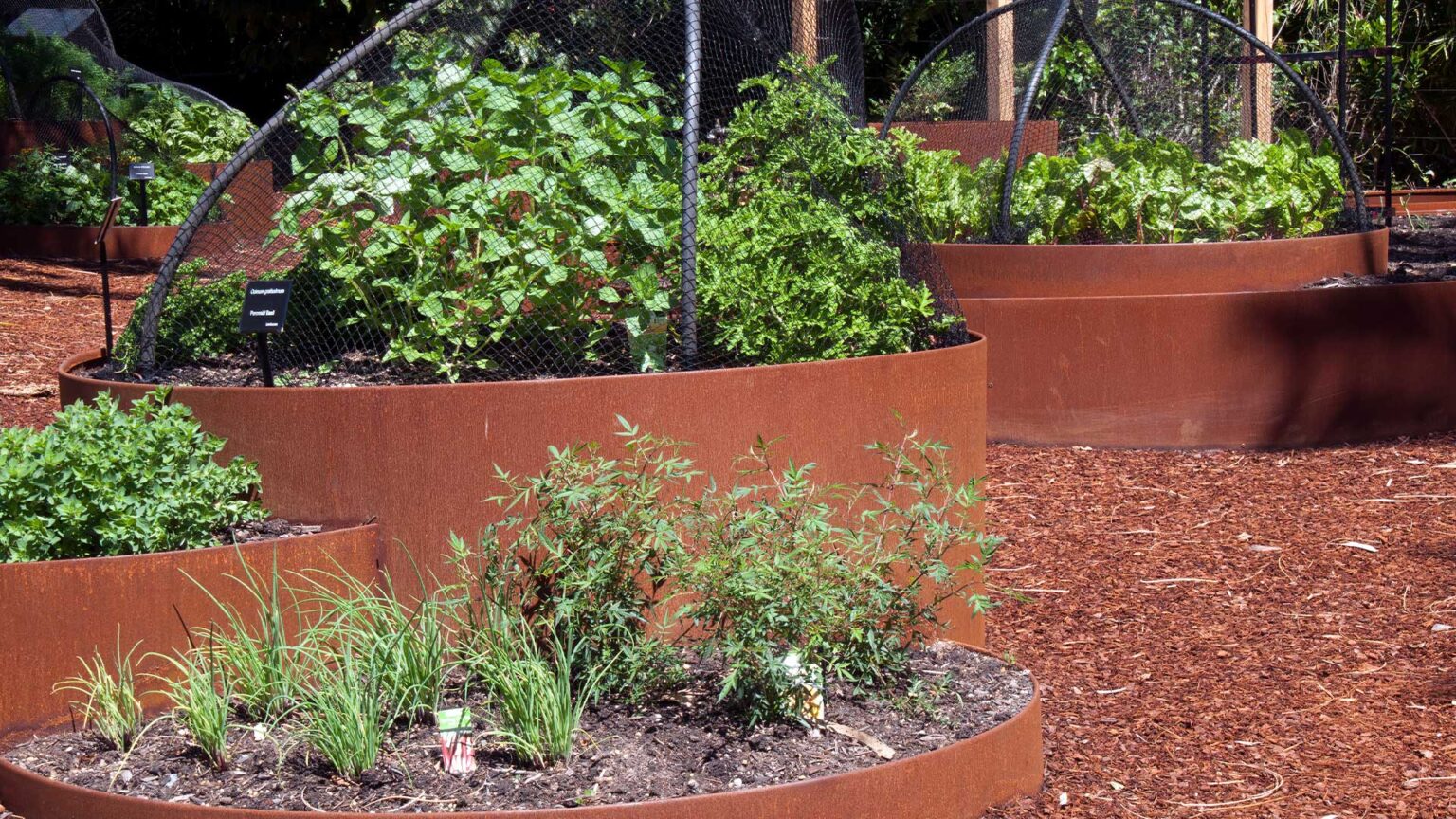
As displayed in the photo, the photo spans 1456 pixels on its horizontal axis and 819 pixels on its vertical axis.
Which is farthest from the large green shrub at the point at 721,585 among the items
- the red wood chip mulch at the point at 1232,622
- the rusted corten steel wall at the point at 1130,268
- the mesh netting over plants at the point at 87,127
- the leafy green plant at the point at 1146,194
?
the mesh netting over plants at the point at 87,127

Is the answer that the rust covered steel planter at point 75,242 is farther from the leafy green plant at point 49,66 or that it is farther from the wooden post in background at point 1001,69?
the wooden post in background at point 1001,69

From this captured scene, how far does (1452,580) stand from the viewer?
4875mm

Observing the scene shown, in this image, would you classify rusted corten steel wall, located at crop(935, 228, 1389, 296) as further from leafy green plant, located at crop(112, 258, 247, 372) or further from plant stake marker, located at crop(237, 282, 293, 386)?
plant stake marker, located at crop(237, 282, 293, 386)

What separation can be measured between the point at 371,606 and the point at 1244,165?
5986mm

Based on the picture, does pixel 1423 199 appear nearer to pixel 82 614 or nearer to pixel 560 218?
pixel 560 218

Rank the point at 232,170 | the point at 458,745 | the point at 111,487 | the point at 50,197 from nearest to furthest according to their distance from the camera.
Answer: the point at 458,745, the point at 111,487, the point at 232,170, the point at 50,197

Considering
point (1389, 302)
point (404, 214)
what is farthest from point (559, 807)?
point (1389, 302)

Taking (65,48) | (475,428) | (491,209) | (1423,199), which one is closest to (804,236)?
(491,209)

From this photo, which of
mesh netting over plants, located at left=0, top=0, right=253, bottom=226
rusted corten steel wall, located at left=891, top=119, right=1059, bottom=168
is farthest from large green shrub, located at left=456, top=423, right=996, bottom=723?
mesh netting over plants, located at left=0, top=0, right=253, bottom=226

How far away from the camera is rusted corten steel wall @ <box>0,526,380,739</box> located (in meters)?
3.40

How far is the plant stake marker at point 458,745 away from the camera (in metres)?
3.02

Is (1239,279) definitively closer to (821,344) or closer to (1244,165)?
(1244,165)

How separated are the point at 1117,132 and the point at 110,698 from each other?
733 centimetres

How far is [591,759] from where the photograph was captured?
305cm
